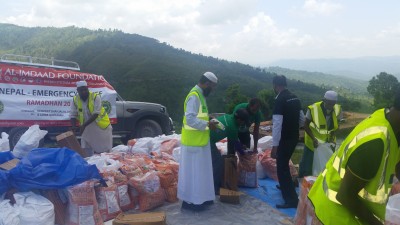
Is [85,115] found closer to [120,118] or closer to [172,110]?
[120,118]

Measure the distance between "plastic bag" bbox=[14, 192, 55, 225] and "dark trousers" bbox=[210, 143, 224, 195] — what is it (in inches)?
90.1

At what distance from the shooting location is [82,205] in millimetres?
4270

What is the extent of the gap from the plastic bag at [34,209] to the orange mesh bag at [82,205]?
0.22 metres

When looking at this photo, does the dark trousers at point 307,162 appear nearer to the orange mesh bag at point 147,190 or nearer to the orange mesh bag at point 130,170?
the orange mesh bag at point 147,190

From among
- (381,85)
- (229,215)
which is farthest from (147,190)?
(381,85)

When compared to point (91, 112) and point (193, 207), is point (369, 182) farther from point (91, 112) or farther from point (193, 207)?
point (91, 112)

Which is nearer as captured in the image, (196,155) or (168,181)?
(196,155)

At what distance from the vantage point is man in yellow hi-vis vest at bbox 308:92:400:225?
166 cm

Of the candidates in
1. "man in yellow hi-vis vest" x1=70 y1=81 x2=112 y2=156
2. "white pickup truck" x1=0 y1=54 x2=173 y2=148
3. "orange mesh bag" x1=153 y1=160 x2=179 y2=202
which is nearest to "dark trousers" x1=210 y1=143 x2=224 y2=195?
"orange mesh bag" x1=153 y1=160 x2=179 y2=202

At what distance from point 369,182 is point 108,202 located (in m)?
3.52

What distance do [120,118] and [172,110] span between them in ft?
44.0

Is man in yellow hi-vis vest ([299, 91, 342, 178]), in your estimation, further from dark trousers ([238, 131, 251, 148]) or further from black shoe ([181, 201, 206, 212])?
black shoe ([181, 201, 206, 212])

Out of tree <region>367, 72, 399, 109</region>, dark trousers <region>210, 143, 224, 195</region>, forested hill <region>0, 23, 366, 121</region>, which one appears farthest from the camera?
forested hill <region>0, 23, 366, 121</region>

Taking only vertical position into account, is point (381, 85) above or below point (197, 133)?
above
